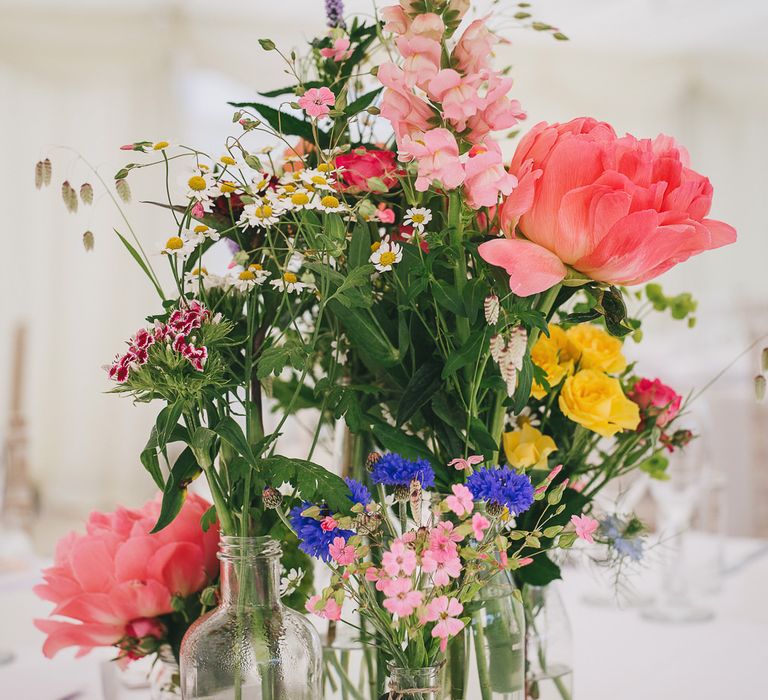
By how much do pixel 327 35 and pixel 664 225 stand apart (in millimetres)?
301

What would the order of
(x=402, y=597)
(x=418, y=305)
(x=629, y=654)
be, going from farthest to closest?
(x=629, y=654) < (x=418, y=305) < (x=402, y=597)

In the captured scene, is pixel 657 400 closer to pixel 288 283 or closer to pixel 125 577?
pixel 288 283

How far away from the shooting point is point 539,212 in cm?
54

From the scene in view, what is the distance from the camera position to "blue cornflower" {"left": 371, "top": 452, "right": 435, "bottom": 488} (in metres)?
0.55

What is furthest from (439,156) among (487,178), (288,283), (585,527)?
(585,527)

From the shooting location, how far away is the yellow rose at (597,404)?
Result: 2.09 feet

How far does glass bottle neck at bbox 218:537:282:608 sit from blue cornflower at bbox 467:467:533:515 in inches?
5.3

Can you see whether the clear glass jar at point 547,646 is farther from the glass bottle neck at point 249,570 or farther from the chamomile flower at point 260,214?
the chamomile flower at point 260,214

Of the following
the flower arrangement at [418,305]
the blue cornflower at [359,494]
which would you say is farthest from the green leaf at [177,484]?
the blue cornflower at [359,494]

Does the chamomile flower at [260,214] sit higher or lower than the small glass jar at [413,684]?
higher

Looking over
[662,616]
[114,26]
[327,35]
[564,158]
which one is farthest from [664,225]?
[114,26]

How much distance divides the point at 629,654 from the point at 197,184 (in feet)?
2.39

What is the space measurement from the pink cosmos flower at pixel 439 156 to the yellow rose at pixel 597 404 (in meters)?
0.20

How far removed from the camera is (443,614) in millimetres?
523
